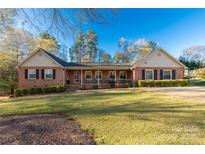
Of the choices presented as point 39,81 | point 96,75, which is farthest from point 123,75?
point 39,81

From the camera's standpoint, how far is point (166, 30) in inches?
445

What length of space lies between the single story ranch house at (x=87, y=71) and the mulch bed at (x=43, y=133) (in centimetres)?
1621

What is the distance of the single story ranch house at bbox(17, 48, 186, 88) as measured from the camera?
21875 mm

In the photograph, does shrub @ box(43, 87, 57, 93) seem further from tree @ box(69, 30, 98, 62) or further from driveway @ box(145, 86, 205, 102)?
tree @ box(69, 30, 98, 62)

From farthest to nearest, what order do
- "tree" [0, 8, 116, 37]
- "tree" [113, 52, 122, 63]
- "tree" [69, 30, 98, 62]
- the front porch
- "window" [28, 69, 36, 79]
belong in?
1. "tree" [113, 52, 122, 63]
2. "tree" [69, 30, 98, 62]
3. the front porch
4. "window" [28, 69, 36, 79]
5. "tree" [0, 8, 116, 37]

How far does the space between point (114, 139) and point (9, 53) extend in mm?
23630

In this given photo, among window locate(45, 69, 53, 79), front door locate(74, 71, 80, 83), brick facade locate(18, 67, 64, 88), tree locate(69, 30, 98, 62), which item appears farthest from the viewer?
tree locate(69, 30, 98, 62)

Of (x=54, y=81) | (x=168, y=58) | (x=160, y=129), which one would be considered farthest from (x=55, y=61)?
(x=160, y=129)

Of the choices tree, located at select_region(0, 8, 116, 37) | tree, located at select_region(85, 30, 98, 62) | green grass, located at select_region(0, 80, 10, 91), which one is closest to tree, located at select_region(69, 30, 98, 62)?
tree, located at select_region(85, 30, 98, 62)

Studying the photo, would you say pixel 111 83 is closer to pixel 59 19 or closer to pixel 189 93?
pixel 189 93

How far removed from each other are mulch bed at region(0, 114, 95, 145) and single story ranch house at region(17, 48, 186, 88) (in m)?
16.2
